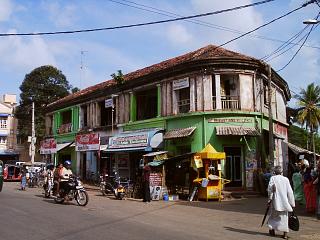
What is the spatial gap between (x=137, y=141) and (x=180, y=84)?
422 cm

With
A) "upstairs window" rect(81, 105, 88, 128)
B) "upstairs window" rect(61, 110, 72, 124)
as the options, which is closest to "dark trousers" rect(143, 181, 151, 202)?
"upstairs window" rect(81, 105, 88, 128)

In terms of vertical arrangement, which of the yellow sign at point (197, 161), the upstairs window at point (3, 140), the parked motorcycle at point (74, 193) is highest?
the upstairs window at point (3, 140)

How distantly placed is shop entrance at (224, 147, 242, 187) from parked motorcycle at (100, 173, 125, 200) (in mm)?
5943

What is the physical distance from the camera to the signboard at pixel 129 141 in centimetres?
2461

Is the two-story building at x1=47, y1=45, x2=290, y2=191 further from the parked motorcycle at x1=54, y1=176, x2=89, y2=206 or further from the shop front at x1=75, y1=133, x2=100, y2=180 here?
the parked motorcycle at x1=54, y1=176, x2=89, y2=206

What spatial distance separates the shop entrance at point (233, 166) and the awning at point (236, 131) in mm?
1204

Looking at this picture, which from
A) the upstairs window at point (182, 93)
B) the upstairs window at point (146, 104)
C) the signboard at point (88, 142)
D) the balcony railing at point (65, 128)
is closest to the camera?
the upstairs window at point (182, 93)

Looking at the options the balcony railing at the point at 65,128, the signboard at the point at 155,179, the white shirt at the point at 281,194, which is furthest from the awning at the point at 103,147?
the white shirt at the point at 281,194

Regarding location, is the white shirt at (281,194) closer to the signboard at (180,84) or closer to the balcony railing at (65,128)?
the signboard at (180,84)

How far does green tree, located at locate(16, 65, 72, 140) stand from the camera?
173ft

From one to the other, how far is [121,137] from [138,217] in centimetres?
1370

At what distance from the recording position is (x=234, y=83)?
23.5 m

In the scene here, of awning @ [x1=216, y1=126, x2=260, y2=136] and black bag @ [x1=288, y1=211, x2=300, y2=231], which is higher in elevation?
awning @ [x1=216, y1=126, x2=260, y2=136]

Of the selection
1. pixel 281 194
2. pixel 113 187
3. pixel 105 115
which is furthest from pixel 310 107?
pixel 281 194
